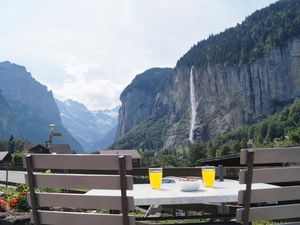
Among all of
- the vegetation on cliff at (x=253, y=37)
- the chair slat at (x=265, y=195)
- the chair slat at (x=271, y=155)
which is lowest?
the chair slat at (x=265, y=195)

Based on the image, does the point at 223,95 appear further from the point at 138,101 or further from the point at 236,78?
the point at 138,101

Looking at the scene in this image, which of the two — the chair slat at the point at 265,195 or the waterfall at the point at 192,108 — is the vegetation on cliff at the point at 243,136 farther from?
the chair slat at the point at 265,195

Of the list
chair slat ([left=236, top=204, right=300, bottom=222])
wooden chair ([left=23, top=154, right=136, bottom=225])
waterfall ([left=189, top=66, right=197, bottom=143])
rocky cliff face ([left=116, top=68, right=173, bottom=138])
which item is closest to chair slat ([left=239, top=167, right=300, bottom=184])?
chair slat ([left=236, top=204, right=300, bottom=222])

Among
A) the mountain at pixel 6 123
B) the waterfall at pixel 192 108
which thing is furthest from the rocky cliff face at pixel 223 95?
the mountain at pixel 6 123

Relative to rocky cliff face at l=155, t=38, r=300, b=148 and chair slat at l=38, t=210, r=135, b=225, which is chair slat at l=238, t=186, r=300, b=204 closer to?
chair slat at l=38, t=210, r=135, b=225

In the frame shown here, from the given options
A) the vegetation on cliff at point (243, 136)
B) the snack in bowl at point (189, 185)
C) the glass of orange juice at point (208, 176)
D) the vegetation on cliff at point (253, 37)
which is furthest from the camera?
the vegetation on cliff at point (253, 37)
